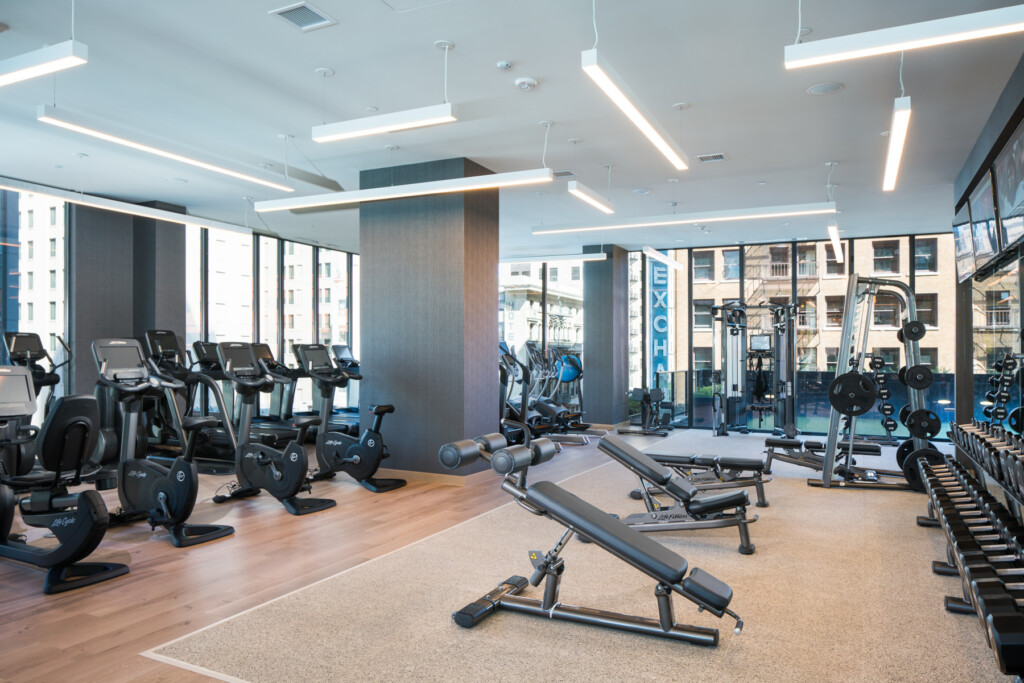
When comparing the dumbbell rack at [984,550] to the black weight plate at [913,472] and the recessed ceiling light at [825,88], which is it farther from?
the recessed ceiling light at [825,88]

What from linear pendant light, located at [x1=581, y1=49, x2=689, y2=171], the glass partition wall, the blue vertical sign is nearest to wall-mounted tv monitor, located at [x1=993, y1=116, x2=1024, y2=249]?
linear pendant light, located at [x1=581, y1=49, x2=689, y2=171]

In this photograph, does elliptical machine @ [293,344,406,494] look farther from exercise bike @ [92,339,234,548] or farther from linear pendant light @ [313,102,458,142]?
linear pendant light @ [313,102,458,142]

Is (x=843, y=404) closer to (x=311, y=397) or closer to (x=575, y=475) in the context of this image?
(x=575, y=475)

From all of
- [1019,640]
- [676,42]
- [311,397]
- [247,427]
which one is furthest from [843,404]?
[311,397]

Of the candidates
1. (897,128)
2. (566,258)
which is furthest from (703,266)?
(897,128)

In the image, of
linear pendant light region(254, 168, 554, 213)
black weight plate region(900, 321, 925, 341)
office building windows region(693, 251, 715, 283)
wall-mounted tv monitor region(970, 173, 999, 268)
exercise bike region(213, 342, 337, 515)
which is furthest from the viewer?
office building windows region(693, 251, 715, 283)

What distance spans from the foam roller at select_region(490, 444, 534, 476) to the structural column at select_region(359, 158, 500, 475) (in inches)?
137

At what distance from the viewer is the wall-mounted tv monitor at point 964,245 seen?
5828 millimetres

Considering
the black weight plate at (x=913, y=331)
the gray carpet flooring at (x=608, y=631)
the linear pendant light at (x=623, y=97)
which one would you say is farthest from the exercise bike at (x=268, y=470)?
the black weight plate at (x=913, y=331)

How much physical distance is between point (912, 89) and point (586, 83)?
90.7 inches

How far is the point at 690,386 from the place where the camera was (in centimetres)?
1130

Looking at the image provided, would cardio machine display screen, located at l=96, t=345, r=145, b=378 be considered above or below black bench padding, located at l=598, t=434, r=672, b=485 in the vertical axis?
above

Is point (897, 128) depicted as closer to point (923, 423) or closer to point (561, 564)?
point (923, 423)

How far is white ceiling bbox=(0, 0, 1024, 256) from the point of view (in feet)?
12.4
